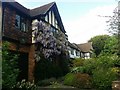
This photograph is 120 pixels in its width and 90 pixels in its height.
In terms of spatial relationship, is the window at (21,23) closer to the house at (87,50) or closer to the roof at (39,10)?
the roof at (39,10)

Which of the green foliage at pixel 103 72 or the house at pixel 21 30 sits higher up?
the house at pixel 21 30

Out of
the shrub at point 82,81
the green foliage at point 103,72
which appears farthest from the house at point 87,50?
the shrub at point 82,81

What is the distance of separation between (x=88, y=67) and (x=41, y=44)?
5.11 metres

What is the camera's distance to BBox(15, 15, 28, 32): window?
2172 centimetres

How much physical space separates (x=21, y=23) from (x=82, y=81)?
7.80m

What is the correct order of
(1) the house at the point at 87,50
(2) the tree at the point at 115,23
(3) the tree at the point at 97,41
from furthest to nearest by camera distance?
(1) the house at the point at 87,50
(3) the tree at the point at 97,41
(2) the tree at the point at 115,23

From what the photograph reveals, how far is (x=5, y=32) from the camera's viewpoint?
19.9 metres

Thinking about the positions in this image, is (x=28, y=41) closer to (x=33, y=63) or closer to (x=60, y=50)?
(x=33, y=63)

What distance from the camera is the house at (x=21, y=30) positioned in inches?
795

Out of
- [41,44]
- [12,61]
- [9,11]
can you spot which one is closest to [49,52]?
[41,44]

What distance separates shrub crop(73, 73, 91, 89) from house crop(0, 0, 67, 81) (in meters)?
4.56

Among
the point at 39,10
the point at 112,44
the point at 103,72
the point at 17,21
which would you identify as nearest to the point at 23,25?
the point at 17,21

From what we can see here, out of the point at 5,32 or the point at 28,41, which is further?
the point at 28,41

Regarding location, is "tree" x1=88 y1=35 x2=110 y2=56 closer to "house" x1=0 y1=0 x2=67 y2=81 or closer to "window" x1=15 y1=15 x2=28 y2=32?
"house" x1=0 y1=0 x2=67 y2=81
